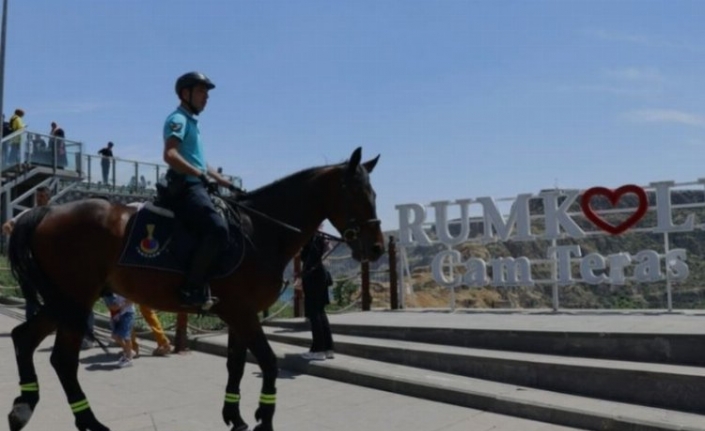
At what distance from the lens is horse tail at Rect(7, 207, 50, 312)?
531 cm

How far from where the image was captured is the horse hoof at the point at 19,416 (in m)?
5.11

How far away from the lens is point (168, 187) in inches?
214

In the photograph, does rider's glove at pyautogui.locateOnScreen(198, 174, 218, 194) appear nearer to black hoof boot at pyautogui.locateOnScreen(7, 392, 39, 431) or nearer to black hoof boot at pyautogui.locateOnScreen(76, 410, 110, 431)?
black hoof boot at pyautogui.locateOnScreen(76, 410, 110, 431)

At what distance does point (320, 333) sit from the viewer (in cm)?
871

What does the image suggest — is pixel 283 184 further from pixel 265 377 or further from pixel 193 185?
pixel 265 377

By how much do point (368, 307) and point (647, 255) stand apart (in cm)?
519

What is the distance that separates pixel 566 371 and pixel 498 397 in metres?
0.87

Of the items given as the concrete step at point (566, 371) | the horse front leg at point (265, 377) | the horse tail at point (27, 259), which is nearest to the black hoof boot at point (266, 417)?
the horse front leg at point (265, 377)

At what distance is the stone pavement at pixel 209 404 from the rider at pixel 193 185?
5.00 ft

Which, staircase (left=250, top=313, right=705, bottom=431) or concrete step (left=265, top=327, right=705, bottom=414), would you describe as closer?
staircase (left=250, top=313, right=705, bottom=431)

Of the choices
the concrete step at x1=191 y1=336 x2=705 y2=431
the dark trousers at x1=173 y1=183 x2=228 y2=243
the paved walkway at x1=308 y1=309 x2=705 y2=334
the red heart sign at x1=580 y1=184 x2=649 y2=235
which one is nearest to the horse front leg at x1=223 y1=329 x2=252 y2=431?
the dark trousers at x1=173 y1=183 x2=228 y2=243

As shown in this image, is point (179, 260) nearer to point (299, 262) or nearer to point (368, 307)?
point (299, 262)

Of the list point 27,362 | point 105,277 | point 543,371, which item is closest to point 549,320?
point 543,371

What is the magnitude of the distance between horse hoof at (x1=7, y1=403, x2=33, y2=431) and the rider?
1.43 metres
